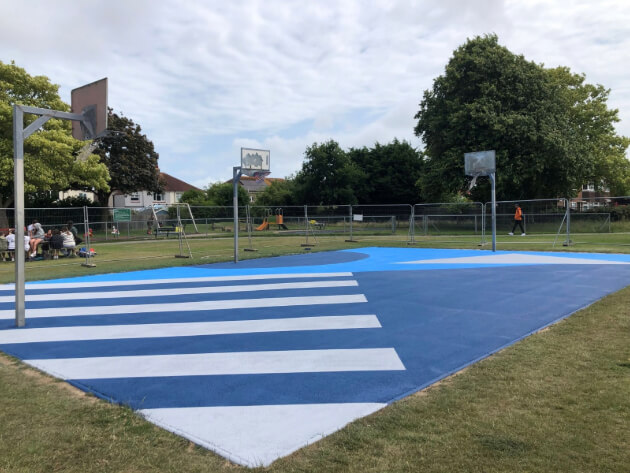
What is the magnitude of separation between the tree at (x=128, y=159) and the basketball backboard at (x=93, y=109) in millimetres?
34328

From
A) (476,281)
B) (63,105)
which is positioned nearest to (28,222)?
(63,105)

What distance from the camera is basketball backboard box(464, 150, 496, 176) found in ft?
60.4

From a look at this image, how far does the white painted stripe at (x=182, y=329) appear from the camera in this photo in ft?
19.2

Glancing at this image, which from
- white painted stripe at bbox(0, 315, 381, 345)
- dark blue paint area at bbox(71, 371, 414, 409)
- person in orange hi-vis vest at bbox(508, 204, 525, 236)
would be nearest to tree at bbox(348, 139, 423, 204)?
person in orange hi-vis vest at bbox(508, 204, 525, 236)

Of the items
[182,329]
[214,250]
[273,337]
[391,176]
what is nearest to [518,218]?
[214,250]

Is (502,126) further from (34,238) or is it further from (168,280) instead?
(34,238)

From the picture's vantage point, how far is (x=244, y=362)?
4.75m

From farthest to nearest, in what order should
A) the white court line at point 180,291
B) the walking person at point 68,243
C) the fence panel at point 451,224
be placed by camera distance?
1. the fence panel at point 451,224
2. the walking person at point 68,243
3. the white court line at point 180,291

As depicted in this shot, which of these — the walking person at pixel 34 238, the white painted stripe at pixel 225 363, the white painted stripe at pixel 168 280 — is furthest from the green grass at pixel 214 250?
the white painted stripe at pixel 225 363

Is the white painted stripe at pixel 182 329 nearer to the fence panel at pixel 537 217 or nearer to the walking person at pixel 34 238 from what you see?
the walking person at pixel 34 238

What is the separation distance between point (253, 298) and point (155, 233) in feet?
68.7

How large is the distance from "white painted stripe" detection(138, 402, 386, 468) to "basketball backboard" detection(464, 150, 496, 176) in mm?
16698

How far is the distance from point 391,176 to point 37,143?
31.9 metres

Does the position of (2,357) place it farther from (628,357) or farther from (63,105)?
(63,105)
